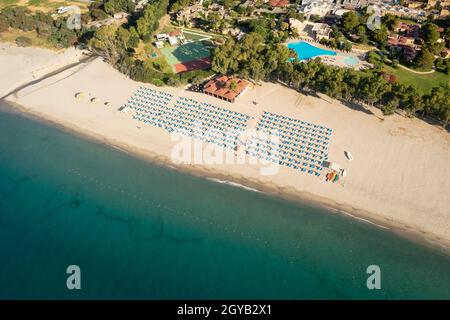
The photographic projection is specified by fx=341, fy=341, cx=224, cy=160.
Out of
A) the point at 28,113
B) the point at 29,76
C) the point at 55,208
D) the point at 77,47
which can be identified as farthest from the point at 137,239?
the point at 77,47

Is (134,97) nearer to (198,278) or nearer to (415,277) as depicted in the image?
(198,278)

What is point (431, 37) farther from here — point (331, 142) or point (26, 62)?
point (26, 62)

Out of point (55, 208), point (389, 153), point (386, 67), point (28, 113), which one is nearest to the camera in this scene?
point (55, 208)

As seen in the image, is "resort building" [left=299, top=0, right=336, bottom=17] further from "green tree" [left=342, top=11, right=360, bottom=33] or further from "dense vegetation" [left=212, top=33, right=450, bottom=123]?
"dense vegetation" [left=212, top=33, right=450, bottom=123]

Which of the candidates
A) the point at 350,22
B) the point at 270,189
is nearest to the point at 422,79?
the point at 350,22

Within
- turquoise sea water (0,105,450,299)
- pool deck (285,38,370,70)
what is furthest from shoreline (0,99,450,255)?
pool deck (285,38,370,70)

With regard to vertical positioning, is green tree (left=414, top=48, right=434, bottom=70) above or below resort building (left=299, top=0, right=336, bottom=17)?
below
